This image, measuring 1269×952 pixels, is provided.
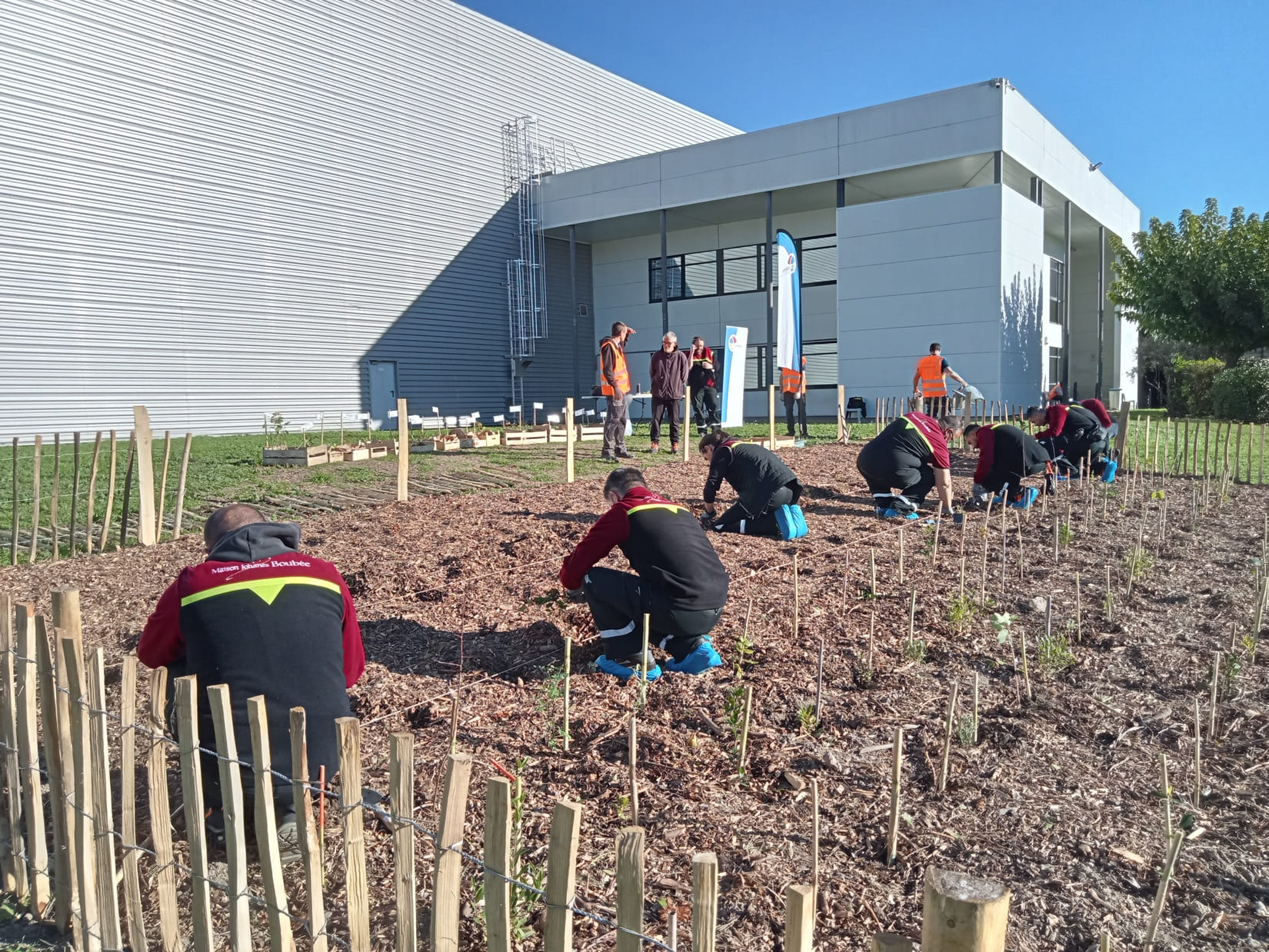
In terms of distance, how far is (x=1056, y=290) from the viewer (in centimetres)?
2805

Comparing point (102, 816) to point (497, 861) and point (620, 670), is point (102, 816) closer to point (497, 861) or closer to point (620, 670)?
point (497, 861)

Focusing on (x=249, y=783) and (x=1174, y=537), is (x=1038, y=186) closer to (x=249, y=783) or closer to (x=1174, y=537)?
(x=1174, y=537)

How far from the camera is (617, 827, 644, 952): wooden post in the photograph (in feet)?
5.01

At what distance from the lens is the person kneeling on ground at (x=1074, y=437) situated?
32.6 feet

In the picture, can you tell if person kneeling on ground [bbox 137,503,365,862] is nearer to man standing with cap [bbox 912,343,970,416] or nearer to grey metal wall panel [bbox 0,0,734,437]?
man standing with cap [bbox 912,343,970,416]

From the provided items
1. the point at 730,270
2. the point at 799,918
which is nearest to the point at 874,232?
the point at 730,270

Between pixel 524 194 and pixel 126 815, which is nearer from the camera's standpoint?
pixel 126 815

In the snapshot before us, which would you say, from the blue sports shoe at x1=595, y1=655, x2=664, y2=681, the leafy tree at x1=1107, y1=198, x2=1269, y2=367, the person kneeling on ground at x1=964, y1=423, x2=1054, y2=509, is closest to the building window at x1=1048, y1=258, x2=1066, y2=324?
the leafy tree at x1=1107, y1=198, x2=1269, y2=367

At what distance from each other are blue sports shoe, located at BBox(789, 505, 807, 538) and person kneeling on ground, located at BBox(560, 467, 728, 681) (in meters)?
2.89

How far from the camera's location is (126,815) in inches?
94.7

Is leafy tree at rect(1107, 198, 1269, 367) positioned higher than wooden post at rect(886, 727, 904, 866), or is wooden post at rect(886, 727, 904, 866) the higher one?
leafy tree at rect(1107, 198, 1269, 367)

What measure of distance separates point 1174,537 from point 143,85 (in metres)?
20.8

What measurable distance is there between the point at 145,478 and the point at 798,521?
531 cm

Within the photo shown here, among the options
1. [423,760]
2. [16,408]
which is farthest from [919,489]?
[16,408]
